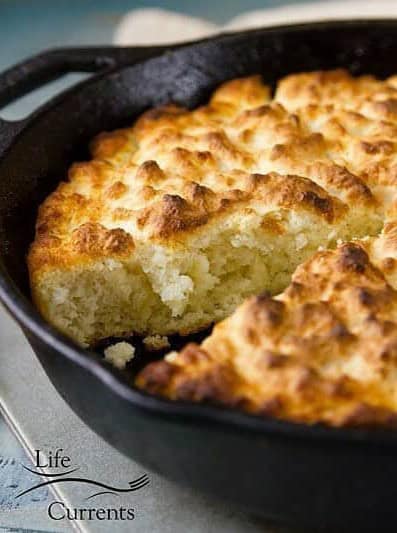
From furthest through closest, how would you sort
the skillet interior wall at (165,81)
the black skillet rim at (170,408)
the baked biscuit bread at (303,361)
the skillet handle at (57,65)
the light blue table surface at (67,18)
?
the light blue table surface at (67,18)
the skillet handle at (57,65)
the skillet interior wall at (165,81)
the baked biscuit bread at (303,361)
the black skillet rim at (170,408)

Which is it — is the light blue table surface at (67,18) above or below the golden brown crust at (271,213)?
below

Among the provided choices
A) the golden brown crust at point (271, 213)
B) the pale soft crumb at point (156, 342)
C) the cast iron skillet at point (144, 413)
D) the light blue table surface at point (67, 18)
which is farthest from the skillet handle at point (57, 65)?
the light blue table surface at point (67, 18)

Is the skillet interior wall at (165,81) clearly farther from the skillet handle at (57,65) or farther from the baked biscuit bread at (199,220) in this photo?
the baked biscuit bread at (199,220)

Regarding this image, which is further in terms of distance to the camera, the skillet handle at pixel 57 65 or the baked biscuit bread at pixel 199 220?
the skillet handle at pixel 57 65

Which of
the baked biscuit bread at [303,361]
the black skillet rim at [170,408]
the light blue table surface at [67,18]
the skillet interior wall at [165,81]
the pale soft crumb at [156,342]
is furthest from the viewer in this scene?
the light blue table surface at [67,18]

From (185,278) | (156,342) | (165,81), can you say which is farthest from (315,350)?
(165,81)

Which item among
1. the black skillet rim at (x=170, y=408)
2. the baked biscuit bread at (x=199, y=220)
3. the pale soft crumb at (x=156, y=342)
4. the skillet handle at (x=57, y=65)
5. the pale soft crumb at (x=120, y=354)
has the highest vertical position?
→ the skillet handle at (x=57, y=65)
